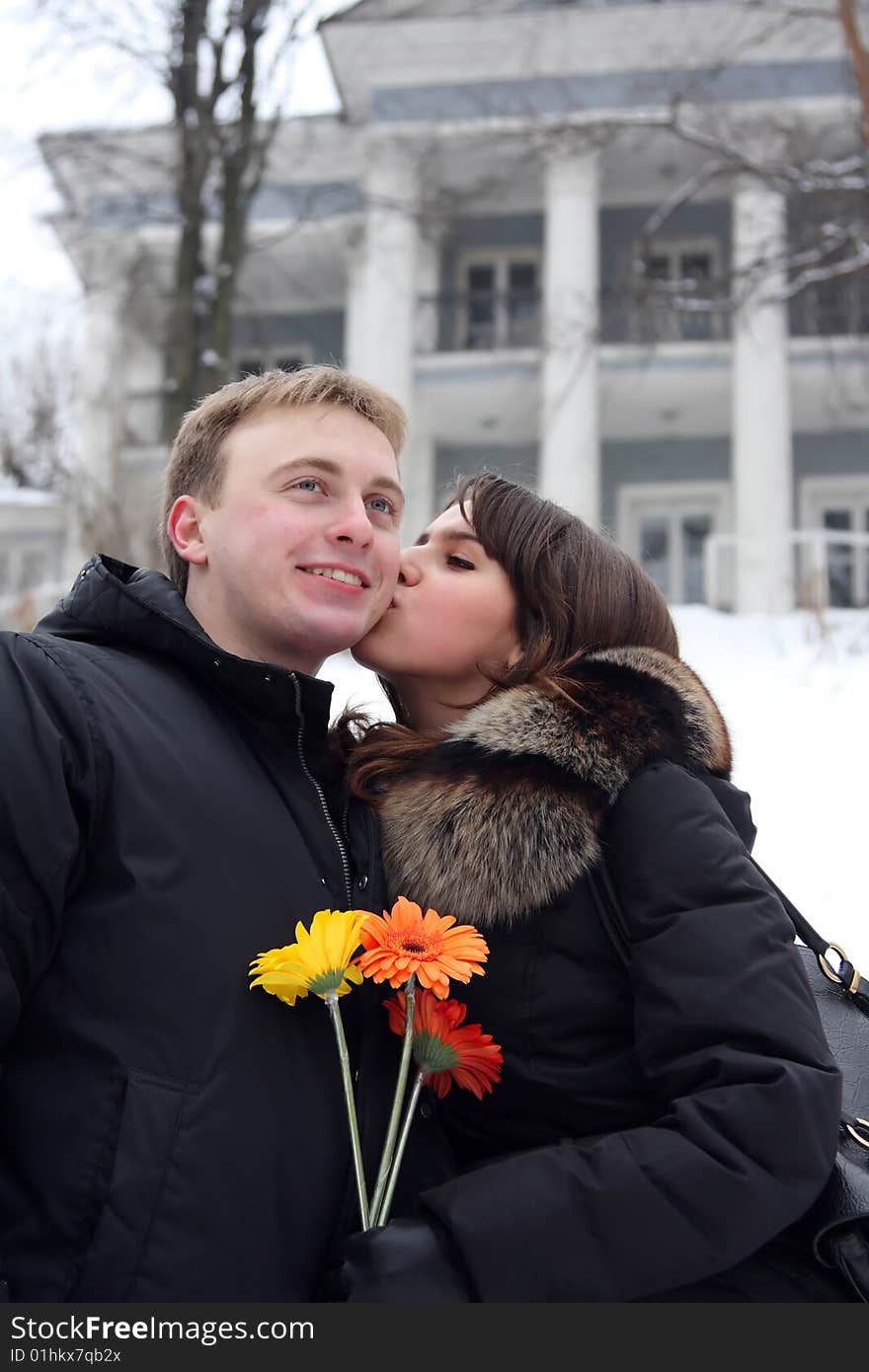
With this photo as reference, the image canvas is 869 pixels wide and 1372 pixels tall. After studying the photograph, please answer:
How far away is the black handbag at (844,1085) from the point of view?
5.16ft

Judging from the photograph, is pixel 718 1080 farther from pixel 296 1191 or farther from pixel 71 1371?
pixel 71 1371

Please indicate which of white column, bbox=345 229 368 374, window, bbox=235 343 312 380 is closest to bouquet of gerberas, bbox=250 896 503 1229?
white column, bbox=345 229 368 374

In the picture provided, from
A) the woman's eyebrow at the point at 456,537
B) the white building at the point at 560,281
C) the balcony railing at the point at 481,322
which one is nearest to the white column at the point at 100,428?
the white building at the point at 560,281

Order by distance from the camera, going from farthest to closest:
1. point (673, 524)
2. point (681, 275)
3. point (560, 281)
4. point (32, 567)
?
point (32, 567), point (673, 524), point (681, 275), point (560, 281)

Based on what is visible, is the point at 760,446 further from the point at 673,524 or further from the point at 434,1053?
the point at 434,1053

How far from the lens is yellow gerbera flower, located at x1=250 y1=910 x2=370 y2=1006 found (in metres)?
1.57

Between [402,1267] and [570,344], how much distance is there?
47.9ft

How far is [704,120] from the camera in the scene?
11.3 meters

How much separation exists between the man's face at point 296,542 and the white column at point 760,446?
12650mm

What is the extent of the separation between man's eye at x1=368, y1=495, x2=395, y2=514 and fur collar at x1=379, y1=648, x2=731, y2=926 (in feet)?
1.58

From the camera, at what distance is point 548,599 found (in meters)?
2.22

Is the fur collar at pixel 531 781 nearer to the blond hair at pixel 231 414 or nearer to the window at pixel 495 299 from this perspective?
the blond hair at pixel 231 414

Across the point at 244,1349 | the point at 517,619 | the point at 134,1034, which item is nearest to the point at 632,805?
the point at 517,619

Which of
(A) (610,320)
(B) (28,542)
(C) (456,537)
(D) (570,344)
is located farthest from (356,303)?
(C) (456,537)
